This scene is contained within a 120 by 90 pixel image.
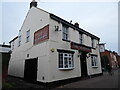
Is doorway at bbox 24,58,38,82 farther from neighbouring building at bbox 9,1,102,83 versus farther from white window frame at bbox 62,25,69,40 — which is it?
white window frame at bbox 62,25,69,40

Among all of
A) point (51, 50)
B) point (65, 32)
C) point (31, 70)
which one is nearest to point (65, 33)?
point (65, 32)

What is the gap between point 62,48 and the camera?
10914mm

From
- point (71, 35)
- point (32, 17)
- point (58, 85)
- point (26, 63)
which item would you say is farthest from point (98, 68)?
point (32, 17)

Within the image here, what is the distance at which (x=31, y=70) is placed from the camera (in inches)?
462

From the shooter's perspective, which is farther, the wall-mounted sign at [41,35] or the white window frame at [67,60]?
the white window frame at [67,60]

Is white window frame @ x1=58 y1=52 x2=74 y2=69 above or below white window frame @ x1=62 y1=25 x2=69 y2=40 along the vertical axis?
below

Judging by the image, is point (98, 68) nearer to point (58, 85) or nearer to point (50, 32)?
point (58, 85)

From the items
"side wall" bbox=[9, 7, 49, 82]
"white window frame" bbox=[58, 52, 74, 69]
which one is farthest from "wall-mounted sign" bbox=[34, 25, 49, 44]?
"white window frame" bbox=[58, 52, 74, 69]

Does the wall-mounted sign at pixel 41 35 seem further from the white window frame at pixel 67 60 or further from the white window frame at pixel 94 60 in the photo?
the white window frame at pixel 94 60

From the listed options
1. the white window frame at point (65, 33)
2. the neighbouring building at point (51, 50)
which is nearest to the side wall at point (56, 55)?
the neighbouring building at point (51, 50)

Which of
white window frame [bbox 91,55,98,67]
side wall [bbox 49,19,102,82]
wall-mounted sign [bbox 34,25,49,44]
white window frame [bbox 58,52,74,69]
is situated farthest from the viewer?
white window frame [bbox 91,55,98,67]

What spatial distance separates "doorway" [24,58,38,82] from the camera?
11.1 meters

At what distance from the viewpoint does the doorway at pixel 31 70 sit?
435 inches

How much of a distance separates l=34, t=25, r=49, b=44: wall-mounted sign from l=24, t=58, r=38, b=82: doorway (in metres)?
1.94
